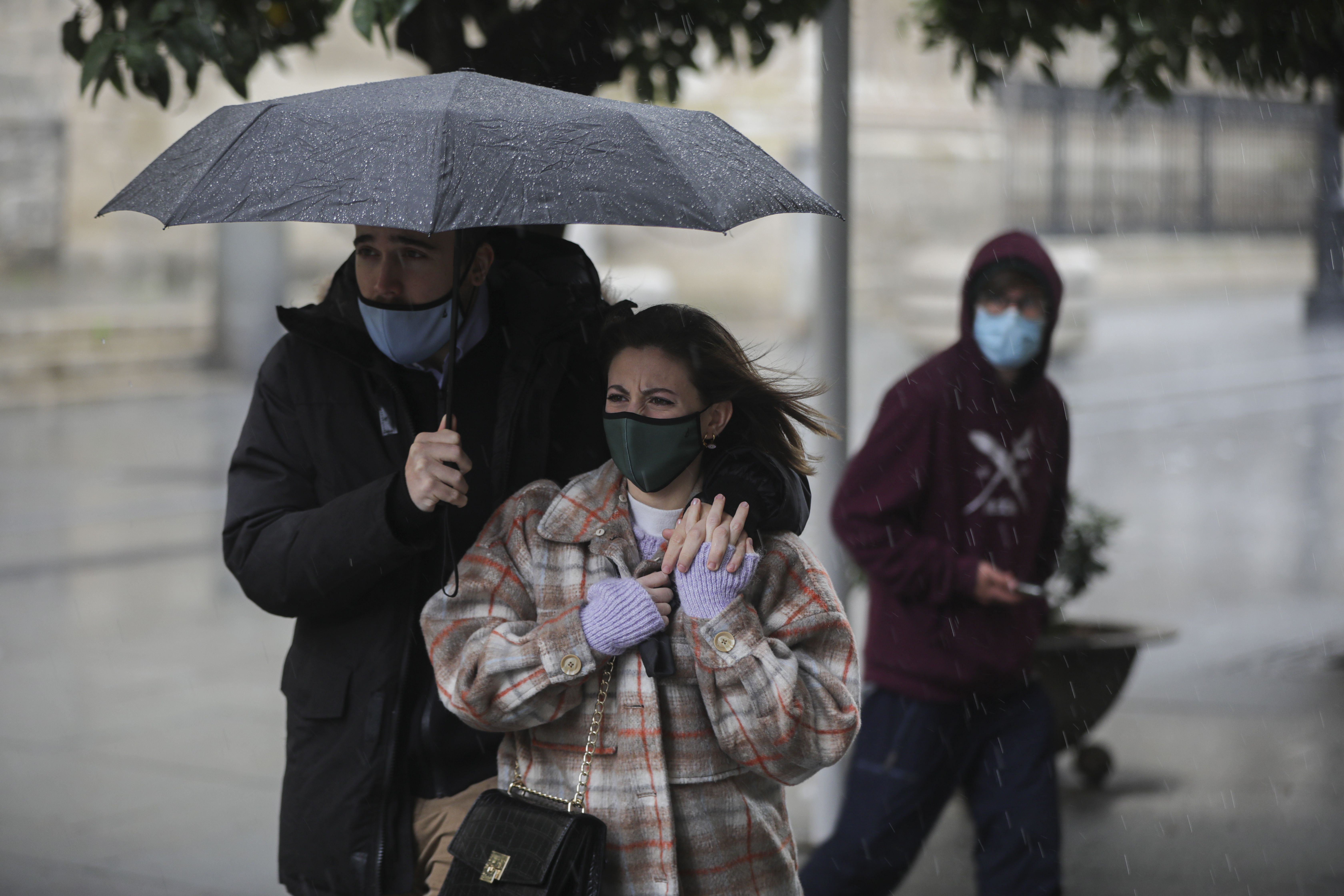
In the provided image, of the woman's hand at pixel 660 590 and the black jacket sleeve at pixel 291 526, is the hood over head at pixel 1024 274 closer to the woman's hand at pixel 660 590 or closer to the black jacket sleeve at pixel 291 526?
the woman's hand at pixel 660 590

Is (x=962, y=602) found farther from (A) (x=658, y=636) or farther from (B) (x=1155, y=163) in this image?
(B) (x=1155, y=163)

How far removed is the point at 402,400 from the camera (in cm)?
304

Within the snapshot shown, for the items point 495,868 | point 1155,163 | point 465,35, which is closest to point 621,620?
point 495,868

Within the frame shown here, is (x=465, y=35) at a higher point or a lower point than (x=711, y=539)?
higher

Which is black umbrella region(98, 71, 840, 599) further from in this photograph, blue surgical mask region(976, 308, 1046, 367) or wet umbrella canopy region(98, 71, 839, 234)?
blue surgical mask region(976, 308, 1046, 367)

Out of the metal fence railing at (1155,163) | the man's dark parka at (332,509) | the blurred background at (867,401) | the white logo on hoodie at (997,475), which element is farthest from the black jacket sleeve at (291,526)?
the metal fence railing at (1155,163)

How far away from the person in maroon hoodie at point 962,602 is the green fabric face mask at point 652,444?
134cm

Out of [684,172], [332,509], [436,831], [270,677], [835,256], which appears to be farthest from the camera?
[270,677]

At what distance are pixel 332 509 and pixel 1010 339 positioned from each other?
6.58 feet

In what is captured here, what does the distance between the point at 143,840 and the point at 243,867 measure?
0.46m

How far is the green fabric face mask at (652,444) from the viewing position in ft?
9.27

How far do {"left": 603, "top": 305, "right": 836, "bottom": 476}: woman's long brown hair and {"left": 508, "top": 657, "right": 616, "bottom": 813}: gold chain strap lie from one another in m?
0.49

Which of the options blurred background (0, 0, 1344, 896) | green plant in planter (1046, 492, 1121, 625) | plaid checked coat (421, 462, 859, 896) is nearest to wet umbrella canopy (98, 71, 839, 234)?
plaid checked coat (421, 462, 859, 896)

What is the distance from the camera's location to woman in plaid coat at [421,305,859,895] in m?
2.72
